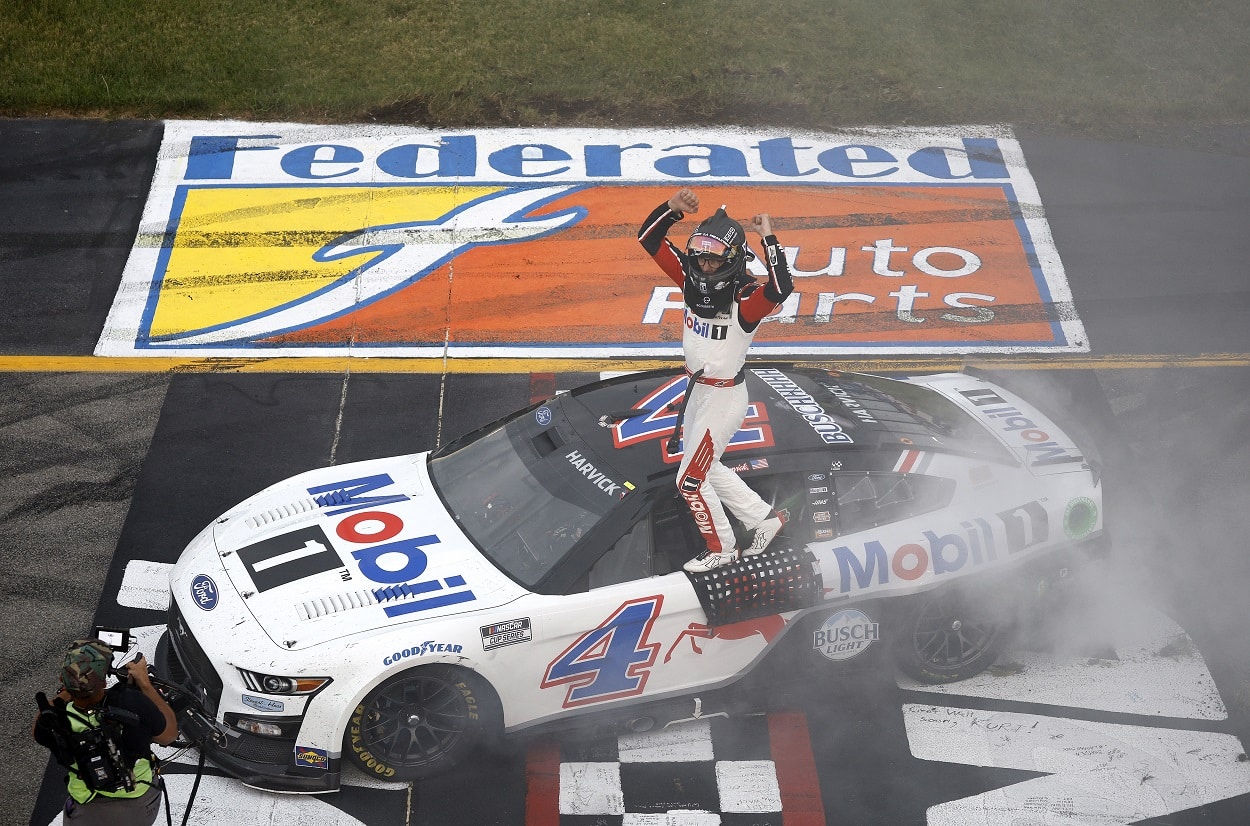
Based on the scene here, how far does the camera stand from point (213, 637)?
5480 millimetres

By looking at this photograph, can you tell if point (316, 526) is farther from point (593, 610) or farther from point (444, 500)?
point (593, 610)

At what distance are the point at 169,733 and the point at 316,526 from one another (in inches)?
52.5

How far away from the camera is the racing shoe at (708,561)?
5.76 metres

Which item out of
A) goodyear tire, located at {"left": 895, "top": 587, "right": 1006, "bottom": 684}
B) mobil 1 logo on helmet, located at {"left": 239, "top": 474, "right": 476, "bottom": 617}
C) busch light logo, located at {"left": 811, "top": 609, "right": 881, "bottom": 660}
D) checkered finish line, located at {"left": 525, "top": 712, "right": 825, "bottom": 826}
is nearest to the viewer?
mobil 1 logo on helmet, located at {"left": 239, "top": 474, "right": 476, "bottom": 617}

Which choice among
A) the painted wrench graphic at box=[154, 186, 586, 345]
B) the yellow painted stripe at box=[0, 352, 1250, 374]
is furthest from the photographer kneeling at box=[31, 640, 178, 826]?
the painted wrench graphic at box=[154, 186, 586, 345]

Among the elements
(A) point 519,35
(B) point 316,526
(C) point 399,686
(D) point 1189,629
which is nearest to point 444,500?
(B) point 316,526

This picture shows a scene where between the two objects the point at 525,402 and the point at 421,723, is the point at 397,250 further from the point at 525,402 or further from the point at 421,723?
the point at 421,723

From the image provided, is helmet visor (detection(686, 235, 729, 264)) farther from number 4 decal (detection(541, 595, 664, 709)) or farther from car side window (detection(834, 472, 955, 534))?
number 4 decal (detection(541, 595, 664, 709))

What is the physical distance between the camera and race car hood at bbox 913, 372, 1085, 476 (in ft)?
21.5

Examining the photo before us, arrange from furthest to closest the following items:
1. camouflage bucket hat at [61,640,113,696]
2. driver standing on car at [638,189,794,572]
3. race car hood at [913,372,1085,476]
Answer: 1. race car hood at [913,372,1085,476]
2. driver standing on car at [638,189,794,572]
3. camouflage bucket hat at [61,640,113,696]

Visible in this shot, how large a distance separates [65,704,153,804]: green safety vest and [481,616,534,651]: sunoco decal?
1.49 meters

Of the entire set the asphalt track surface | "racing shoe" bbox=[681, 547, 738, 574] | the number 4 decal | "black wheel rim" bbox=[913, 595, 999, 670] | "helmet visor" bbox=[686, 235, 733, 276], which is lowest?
the asphalt track surface

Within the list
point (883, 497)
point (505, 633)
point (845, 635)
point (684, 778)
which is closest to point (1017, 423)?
point (883, 497)

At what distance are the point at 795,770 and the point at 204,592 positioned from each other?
3.03 meters
